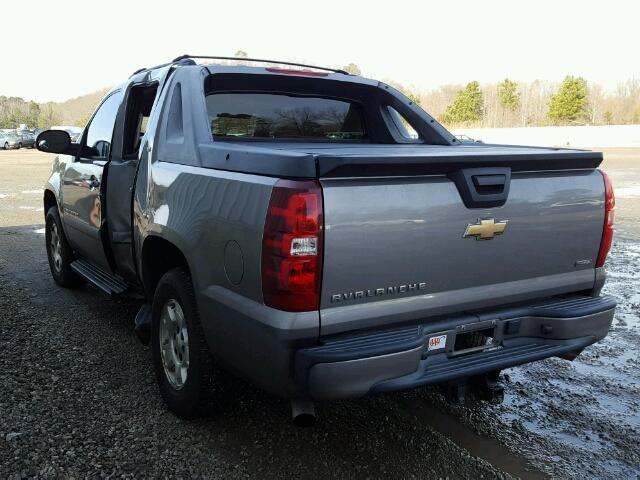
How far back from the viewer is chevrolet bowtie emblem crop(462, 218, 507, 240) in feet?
8.78

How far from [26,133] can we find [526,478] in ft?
181

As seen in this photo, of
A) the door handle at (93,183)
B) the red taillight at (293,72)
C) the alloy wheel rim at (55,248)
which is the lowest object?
the alloy wheel rim at (55,248)

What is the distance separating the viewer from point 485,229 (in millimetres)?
2715

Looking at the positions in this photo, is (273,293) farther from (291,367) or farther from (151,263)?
(151,263)

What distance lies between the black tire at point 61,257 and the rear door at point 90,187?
346 millimetres

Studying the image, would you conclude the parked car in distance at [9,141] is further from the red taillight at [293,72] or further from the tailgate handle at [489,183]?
the tailgate handle at [489,183]

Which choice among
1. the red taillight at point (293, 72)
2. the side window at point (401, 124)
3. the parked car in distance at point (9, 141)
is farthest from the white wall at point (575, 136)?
the red taillight at point (293, 72)

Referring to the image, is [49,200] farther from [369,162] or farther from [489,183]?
[489,183]

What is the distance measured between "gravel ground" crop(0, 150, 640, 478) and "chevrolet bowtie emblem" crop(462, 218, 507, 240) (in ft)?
3.83

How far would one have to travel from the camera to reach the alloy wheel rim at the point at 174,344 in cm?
325

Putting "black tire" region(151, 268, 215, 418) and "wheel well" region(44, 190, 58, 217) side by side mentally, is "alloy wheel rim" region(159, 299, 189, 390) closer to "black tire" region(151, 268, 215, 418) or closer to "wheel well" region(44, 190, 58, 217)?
"black tire" region(151, 268, 215, 418)

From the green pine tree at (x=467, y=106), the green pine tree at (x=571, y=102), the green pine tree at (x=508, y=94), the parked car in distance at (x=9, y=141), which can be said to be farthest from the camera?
the green pine tree at (x=508, y=94)

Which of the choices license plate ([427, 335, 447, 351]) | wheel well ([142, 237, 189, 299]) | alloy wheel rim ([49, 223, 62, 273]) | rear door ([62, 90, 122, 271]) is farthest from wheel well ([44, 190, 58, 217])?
license plate ([427, 335, 447, 351])

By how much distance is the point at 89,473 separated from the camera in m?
2.83
